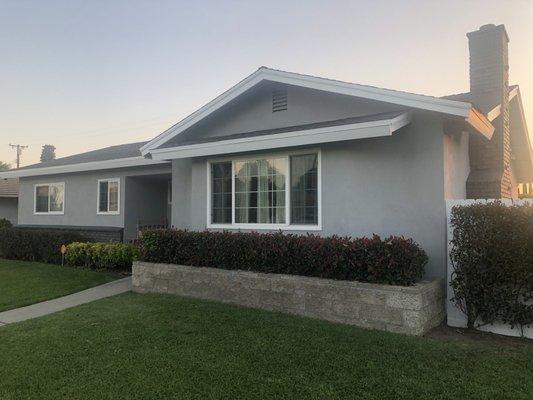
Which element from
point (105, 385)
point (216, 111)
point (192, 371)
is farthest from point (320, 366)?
point (216, 111)

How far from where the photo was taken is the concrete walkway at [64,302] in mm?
7234

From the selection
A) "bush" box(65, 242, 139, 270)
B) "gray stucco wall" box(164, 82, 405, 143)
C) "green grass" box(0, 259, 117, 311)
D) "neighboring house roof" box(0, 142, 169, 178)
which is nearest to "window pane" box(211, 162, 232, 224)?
"gray stucco wall" box(164, 82, 405, 143)

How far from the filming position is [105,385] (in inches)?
165

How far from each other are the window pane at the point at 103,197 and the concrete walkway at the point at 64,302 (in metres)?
5.88

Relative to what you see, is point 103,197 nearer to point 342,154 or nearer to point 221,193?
point 221,193

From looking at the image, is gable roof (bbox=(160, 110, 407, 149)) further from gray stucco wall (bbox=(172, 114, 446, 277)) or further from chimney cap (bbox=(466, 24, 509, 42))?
chimney cap (bbox=(466, 24, 509, 42))

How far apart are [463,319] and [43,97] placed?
1955 cm

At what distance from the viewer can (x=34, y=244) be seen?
13.2 metres

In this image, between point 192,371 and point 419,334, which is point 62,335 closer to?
point 192,371

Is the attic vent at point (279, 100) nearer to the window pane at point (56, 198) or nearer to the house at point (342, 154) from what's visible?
the house at point (342, 154)

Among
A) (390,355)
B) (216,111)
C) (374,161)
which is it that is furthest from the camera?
(216,111)

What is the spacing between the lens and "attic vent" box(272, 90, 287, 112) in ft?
29.2

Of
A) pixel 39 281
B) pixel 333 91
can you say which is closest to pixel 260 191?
pixel 333 91

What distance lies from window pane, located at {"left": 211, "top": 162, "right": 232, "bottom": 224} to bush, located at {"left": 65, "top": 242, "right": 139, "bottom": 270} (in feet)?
9.26
